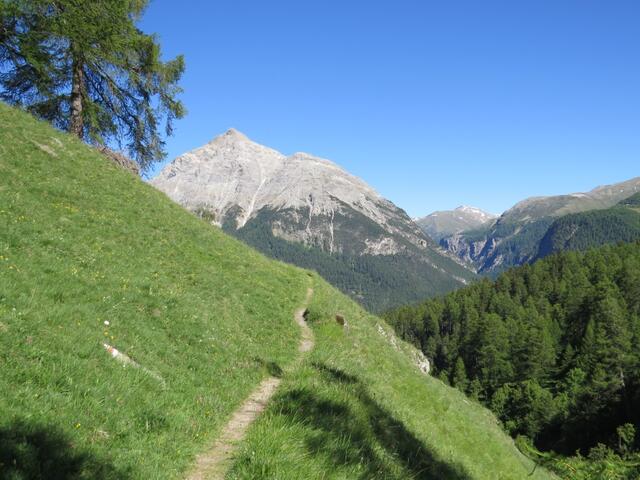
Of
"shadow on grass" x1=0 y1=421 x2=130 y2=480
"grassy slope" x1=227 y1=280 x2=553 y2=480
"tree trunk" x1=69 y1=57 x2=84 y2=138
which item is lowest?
"grassy slope" x1=227 y1=280 x2=553 y2=480

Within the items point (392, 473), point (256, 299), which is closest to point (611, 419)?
point (256, 299)

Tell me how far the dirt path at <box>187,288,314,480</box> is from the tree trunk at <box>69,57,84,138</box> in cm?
2519

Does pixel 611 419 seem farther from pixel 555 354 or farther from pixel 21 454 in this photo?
pixel 21 454

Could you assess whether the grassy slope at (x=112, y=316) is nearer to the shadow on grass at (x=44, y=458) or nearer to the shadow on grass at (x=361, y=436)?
the shadow on grass at (x=44, y=458)

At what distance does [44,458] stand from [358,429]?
21.0 ft

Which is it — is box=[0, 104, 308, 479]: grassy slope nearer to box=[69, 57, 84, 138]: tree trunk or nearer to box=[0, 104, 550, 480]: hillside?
box=[0, 104, 550, 480]: hillside

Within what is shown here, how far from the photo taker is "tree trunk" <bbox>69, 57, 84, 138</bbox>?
95.4 ft

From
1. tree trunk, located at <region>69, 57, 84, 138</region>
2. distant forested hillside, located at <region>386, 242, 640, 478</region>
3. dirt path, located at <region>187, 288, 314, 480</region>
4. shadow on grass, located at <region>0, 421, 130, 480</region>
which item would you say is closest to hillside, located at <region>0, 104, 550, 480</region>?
shadow on grass, located at <region>0, 421, 130, 480</region>

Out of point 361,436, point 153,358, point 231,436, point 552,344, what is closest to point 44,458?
point 231,436

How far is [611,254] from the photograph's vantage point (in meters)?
165

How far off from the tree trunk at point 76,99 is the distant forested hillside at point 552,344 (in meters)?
60.1

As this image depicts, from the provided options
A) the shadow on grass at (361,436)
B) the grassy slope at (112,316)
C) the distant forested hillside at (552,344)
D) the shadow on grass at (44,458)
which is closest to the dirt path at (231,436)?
the grassy slope at (112,316)

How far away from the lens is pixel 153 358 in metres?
11.2

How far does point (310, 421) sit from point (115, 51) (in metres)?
29.9
